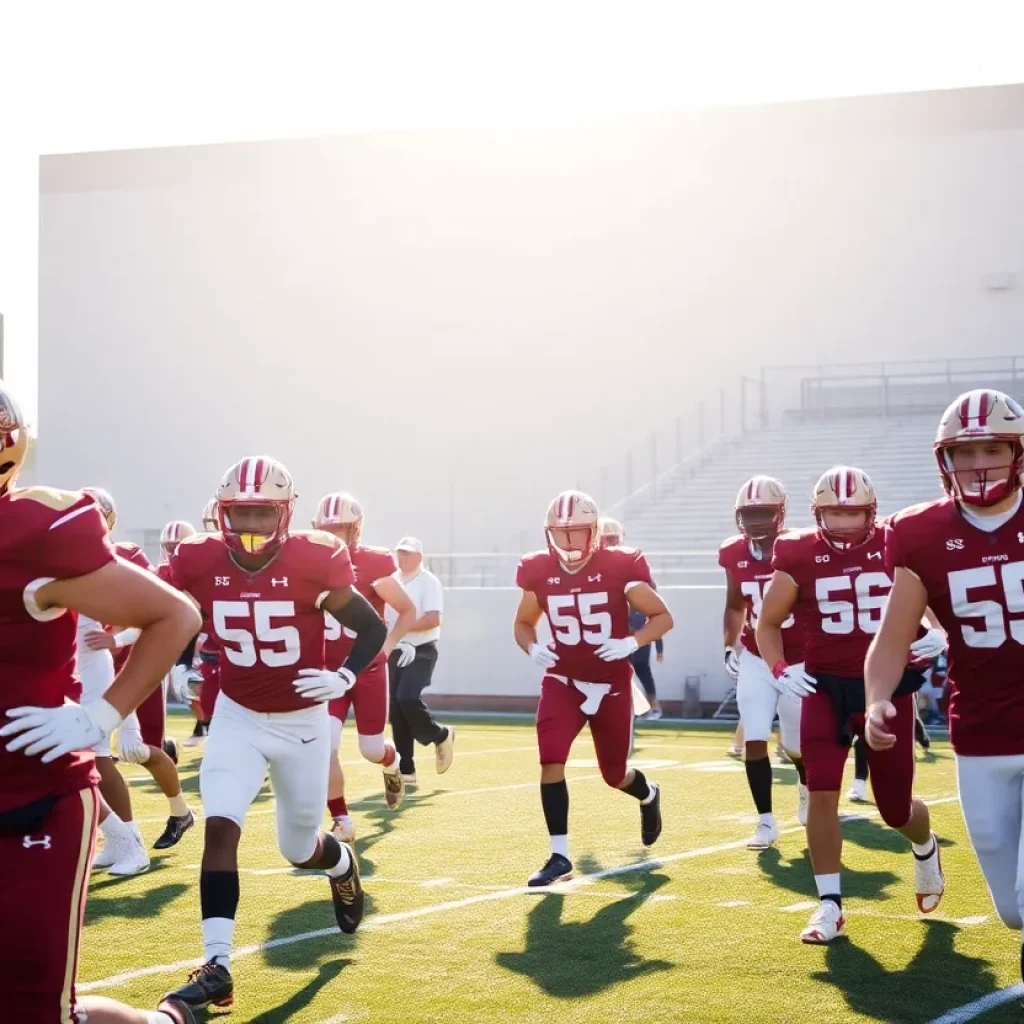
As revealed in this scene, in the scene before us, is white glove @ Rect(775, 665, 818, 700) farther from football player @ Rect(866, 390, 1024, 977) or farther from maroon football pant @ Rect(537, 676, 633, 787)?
football player @ Rect(866, 390, 1024, 977)

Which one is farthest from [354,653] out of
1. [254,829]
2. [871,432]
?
[871,432]

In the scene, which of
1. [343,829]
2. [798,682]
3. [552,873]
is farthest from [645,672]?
[798,682]

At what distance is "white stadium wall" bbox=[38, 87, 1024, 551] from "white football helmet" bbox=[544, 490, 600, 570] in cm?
2080

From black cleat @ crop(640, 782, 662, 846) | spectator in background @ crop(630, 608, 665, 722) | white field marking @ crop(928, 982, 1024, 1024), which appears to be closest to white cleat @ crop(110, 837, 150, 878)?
black cleat @ crop(640, 782, 662, 846)

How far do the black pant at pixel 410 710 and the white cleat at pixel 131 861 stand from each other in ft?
11.7

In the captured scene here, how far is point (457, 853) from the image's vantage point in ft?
26.3

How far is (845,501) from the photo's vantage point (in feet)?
20.7

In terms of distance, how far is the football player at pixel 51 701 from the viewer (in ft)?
10.2

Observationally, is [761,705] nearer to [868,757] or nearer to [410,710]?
[868,757]

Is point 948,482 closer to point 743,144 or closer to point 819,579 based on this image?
point 819,579

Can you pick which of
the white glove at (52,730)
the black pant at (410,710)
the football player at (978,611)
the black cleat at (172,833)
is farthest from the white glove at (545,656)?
the white glove at (52,730)

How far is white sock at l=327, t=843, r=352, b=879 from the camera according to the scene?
5812 millimetres

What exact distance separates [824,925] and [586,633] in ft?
6.73

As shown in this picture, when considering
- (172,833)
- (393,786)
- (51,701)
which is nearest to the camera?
(51,701)
